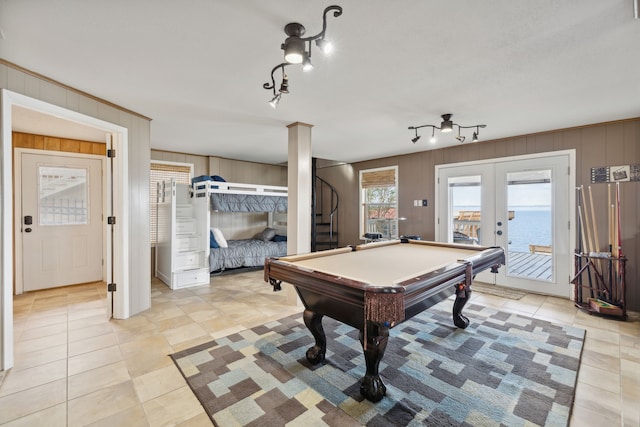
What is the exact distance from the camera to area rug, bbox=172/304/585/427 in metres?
1.76

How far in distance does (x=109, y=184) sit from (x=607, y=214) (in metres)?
6.31

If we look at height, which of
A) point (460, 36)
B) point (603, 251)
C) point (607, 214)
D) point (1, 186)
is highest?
point (460, 36)

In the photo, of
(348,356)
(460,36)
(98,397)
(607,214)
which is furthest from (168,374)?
(607,214)

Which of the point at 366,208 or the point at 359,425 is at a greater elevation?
the point at 366,208

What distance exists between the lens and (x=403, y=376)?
216cm

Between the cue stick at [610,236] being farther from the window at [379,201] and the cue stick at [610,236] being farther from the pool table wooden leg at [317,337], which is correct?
the pool table wooden leg at [317,337]

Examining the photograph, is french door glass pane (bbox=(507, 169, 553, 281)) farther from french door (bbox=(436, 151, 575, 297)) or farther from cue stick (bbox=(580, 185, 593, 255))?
cue stick (bbox=(580, 185, 593, 255))

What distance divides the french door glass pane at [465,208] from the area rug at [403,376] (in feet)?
6.74

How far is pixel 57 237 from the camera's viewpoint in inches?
173

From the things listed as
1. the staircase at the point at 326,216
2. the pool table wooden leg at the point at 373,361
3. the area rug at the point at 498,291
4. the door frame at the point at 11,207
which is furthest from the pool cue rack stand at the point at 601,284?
the door frame at the point at 11,207

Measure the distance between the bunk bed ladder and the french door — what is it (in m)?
2.68

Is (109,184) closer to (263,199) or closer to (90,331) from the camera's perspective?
(90,331)

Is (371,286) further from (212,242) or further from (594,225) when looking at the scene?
(212,242)

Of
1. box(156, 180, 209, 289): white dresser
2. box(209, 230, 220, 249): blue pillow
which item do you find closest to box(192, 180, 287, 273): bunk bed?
box(209, 230, 220, 249): blue pillow
